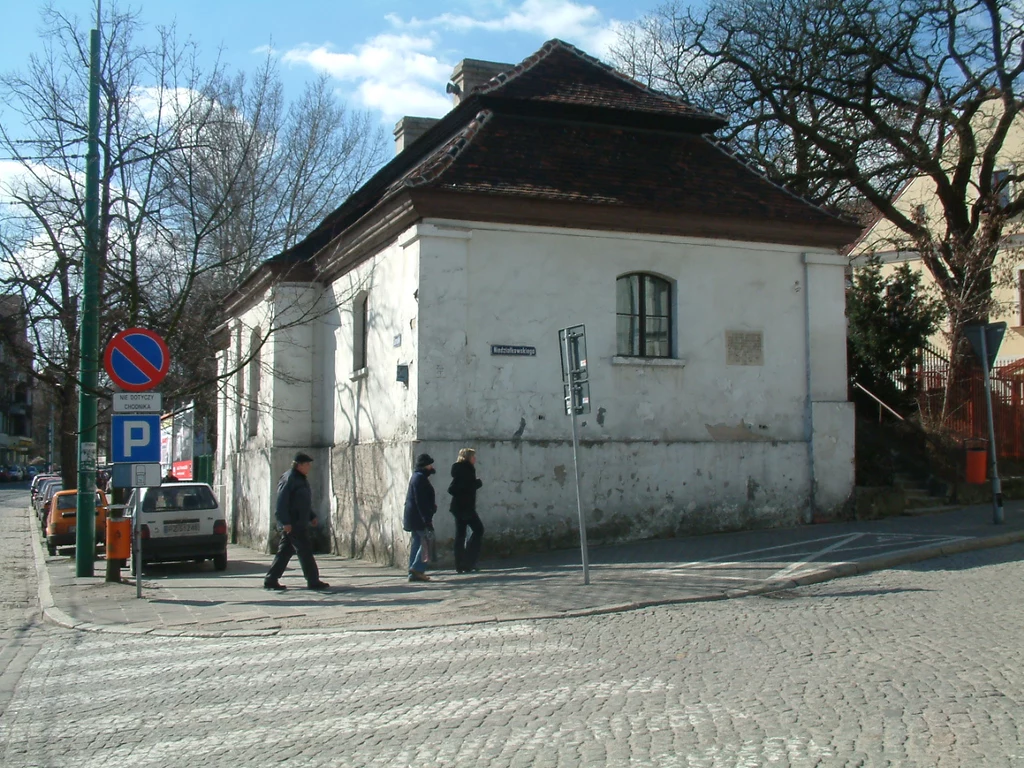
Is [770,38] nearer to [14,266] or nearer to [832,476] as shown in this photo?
[832,476]

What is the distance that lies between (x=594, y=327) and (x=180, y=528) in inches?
294

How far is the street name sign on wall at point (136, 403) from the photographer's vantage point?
1298cm

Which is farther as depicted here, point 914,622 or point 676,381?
point 676,381

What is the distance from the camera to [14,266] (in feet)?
57.6

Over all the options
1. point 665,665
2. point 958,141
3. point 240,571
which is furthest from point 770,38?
point 665,665

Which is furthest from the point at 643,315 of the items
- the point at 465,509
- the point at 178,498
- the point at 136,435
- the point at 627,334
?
the point at 178,498

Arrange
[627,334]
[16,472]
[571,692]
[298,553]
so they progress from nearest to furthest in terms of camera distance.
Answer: [571,692]
[298,553]
[627,334]
[16,472]

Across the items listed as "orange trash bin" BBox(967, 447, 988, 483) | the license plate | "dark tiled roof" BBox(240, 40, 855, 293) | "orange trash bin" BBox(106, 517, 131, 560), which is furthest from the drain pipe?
"orange trash bin" BBox(106, 517, 131, 560)

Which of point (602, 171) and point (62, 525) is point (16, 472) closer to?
point (62, 525)

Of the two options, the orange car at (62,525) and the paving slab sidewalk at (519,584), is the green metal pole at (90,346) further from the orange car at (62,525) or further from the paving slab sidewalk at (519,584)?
the orange car at (62,525)

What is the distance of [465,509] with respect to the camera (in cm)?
1388

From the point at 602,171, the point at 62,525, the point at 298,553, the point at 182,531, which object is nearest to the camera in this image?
the point at 298,553

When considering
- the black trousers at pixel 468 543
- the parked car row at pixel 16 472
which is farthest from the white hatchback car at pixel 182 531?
the parked car row at pixel 16 472

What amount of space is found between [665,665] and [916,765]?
2.66 meters
